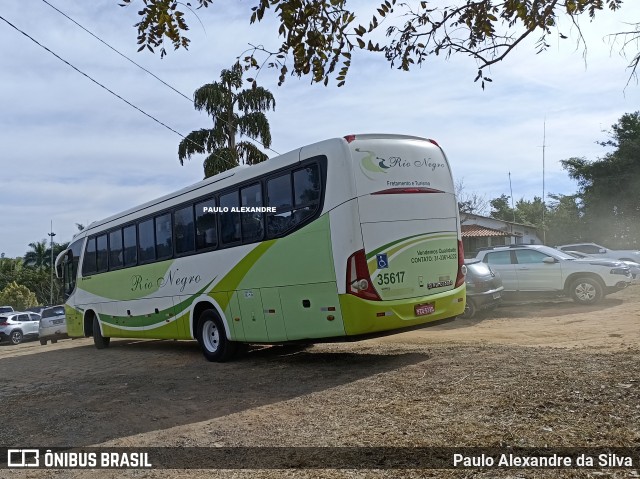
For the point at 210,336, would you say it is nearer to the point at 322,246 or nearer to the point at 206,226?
the point at 206,226

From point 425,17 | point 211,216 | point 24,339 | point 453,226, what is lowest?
point 24,339

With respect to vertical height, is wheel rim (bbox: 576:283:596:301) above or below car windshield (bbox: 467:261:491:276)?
below

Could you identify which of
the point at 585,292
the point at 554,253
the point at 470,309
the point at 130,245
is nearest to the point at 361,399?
the point at 130,245

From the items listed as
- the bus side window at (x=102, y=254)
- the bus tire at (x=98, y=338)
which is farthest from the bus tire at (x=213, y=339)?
the bus tire at (x=98, y=338)

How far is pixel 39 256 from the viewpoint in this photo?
2672 inches

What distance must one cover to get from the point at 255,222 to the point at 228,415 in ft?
12.5

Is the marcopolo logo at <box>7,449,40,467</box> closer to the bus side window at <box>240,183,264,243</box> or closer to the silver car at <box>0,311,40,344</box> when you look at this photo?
the bus side window at <box>240,183,264,243</box>

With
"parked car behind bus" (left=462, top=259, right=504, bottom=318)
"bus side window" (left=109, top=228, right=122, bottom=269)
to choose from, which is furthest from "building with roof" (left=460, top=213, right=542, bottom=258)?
"bus side window" (left=109, top=228, right=122, bottom=269)

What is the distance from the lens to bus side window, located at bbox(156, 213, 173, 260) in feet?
40.2

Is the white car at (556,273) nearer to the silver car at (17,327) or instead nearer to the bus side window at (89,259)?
the bus side window at (89,259)

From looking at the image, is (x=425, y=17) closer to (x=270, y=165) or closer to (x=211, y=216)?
(x=270, y=165)

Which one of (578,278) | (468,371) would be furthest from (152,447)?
(578,278)

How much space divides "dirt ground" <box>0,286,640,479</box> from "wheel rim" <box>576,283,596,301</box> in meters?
4.00

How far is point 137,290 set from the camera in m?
13.6
